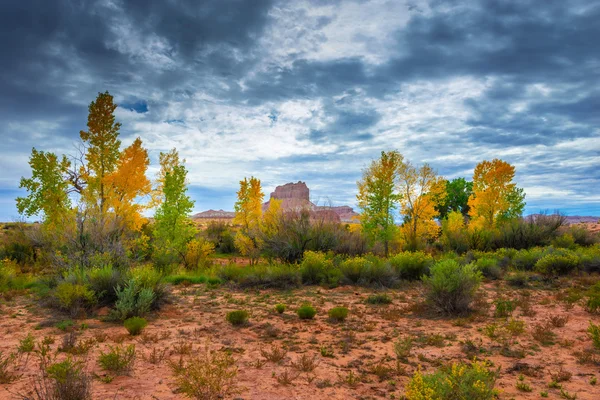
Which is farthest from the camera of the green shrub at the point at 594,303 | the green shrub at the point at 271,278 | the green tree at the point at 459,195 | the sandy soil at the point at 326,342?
the green tree at the point at 459,195

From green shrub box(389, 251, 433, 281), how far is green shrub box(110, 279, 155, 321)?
8959mm

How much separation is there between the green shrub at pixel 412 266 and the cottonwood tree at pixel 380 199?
25.7 feet

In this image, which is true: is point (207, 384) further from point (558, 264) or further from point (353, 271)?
point (558, 264)

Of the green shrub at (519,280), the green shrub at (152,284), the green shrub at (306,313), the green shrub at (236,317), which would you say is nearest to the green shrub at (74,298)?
the green shrub at (152,284)

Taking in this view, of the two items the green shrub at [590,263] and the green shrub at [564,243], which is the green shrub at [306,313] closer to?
the green shrub at [590,263]

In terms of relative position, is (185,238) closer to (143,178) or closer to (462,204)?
(143,178)

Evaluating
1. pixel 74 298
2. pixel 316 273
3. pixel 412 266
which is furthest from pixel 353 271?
pixel 74 298

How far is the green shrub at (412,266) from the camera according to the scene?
13648mm

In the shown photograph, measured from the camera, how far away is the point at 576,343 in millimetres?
6316

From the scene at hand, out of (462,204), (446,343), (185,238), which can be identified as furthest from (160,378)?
(462,204)

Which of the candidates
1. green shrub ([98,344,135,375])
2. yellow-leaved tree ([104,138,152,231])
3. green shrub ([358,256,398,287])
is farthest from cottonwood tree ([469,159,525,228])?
green shrub ([98,344,135,375])

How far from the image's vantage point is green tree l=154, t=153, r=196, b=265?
1839 cm

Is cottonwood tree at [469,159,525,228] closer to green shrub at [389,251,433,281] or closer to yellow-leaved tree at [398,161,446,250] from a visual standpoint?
yellow-leaved tree at [398,161,446,250]

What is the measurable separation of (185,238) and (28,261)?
27.9 feet
